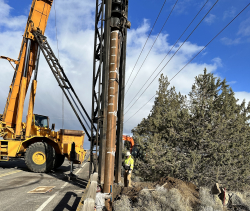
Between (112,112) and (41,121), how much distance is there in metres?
8.41

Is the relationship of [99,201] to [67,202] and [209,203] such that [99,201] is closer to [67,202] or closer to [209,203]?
[67,202]

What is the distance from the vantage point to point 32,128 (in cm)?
1278

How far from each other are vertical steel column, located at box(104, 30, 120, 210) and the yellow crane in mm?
5204

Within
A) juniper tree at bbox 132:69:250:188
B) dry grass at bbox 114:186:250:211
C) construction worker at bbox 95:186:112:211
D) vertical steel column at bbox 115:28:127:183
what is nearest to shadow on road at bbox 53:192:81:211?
construction worker at bbox 95:186:112:211

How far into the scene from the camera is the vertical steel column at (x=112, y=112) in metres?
7.00

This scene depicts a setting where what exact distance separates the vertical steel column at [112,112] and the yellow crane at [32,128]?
520cm

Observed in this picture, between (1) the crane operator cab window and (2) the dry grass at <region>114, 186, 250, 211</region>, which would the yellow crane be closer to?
(1) the crane operator cab window

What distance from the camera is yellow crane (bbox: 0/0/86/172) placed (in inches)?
458

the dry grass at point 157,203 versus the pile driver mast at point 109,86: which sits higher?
the pile driver mast at point 109,86

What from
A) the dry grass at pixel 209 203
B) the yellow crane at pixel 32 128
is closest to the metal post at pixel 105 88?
the dry grass at pixel 209 203

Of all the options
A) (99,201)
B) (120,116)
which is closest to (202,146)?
(120,116)

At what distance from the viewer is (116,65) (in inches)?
296

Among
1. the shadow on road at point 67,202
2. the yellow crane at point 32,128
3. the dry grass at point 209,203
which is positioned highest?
the yellow crane at point 32,128

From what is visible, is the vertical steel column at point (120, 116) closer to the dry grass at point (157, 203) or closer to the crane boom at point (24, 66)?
the dry grass at point (157, 203)
